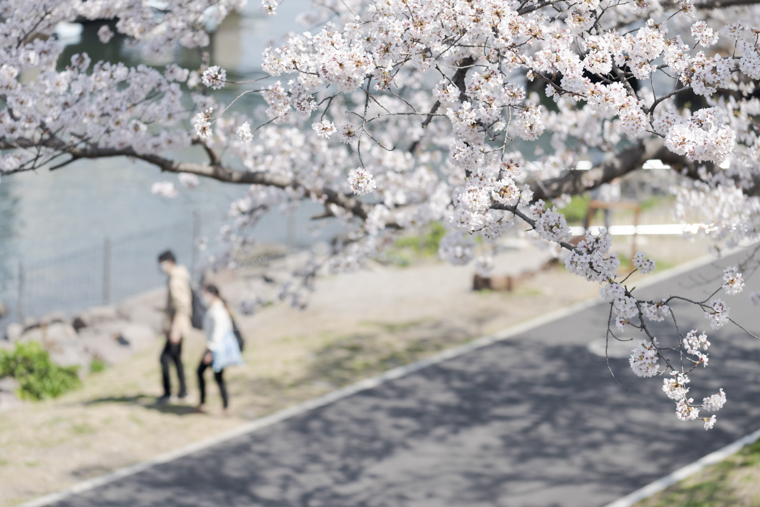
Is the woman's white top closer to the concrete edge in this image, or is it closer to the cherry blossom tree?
A: the cherry blossom tree

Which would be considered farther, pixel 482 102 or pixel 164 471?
pixel 164 471

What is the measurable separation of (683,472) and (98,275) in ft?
44.0

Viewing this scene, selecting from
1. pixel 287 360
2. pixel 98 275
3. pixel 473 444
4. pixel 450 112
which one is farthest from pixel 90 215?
pixel 450 112

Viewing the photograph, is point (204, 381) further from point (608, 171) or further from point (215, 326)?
point (608, 171)

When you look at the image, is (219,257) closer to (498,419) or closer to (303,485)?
(303,485)

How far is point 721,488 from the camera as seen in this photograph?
7254 millimetres

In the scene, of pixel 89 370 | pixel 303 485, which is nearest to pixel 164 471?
pixel 303 485

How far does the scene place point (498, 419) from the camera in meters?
9.20

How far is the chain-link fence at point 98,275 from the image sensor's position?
1608cm

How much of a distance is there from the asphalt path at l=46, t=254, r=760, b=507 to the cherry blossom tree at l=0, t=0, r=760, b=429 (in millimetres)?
1789

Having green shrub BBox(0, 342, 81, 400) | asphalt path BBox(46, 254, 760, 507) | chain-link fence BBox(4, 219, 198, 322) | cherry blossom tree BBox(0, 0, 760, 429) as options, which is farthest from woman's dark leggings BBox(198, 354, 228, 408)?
chain-link fence BBox(4, 219, 198, 322)

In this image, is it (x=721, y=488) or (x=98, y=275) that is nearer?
(x=721, y=488)

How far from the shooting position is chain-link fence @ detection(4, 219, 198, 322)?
1608 centimetres

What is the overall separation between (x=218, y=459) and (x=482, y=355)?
4.44 meters
